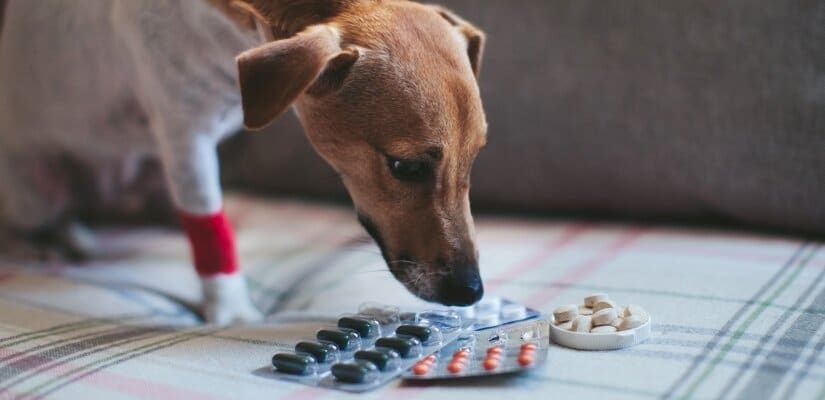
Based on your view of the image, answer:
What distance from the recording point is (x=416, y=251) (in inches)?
53.5

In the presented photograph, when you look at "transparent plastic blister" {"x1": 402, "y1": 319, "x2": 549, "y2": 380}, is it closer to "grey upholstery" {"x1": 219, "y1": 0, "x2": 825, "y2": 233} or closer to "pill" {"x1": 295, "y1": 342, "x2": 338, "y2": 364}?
"pill" {"x1": 295, "y1": 342, "x2": 338, "y2": 364}

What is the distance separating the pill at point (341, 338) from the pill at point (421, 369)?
5.1 inches

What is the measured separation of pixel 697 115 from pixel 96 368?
4.15 ft

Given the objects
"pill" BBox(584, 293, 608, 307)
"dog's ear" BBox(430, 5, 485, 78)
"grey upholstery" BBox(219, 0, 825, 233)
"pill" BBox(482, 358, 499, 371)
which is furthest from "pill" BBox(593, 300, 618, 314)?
"grey upholstery" BBox(219, 0, 825, 233)

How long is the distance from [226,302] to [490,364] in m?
0.69

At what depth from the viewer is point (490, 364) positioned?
1.08 m

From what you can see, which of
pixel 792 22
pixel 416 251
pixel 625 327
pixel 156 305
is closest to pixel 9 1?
pixel 156 305

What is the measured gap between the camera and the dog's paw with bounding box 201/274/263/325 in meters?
1.58

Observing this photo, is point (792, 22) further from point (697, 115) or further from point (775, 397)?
point (775, 397)

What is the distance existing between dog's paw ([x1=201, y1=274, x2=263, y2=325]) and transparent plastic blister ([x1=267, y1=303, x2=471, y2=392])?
1.12ft

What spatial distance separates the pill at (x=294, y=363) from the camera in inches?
44.6

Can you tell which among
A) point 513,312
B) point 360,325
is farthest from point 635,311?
point 360,325

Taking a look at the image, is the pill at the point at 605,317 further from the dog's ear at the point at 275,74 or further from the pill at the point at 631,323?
the dog's ear at the point at 275,74

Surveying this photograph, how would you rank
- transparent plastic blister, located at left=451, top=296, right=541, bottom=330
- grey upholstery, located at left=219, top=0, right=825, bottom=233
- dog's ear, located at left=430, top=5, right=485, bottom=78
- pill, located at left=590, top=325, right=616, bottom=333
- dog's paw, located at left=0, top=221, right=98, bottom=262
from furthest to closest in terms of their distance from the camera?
dog's paw, located at left=0, top=221, right=98, bottom=262
grey upholstery, located at left=219, top=0, right=825, bottom=233
dog's ear, located at left=430, top=5, right=485, bottom=78
transparent plastic blister, located at left=451, top=296, right=541, bottom=330
pill, located at left=590, top=325, right=616, bottom=333
